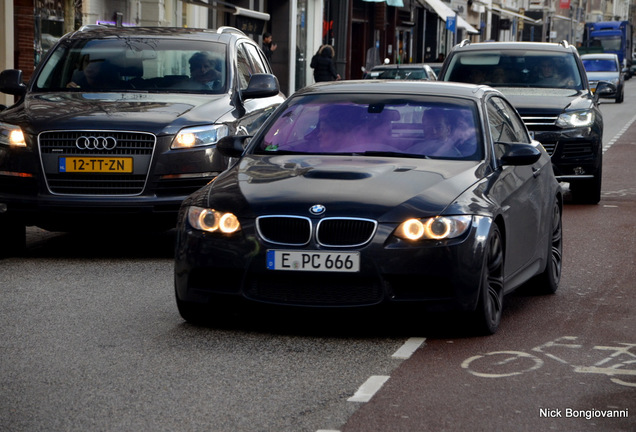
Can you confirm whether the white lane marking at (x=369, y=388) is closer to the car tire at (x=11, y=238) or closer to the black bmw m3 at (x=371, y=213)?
the black bmw m3 at (x=371, y=213)

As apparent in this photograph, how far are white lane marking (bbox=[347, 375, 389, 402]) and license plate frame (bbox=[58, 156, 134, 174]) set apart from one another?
4497 mm

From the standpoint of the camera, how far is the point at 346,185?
24.5ft

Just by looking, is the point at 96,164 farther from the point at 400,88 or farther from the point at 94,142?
the point at 400,88

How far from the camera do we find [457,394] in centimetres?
602

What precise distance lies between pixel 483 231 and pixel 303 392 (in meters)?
1.67

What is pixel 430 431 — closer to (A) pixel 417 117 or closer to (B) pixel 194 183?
(A) pixel 417 117

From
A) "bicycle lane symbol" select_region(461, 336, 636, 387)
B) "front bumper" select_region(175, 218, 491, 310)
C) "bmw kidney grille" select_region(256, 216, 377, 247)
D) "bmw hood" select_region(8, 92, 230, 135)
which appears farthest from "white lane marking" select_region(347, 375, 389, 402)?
"bmw hood" select_region(8, 92, 230, 135)

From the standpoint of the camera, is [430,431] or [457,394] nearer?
[430,431]

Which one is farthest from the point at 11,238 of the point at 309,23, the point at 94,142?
the point at 309,23

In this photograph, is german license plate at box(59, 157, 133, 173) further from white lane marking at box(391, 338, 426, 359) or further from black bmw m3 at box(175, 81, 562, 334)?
white lane marking at box(391, 338, 426, 359)

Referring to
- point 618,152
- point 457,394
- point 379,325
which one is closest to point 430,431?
point 457,394

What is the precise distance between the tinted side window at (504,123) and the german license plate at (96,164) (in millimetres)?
2869

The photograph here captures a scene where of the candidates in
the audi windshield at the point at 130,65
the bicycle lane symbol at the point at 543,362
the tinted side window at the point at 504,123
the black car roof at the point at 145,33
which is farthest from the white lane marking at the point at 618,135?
the bicycle lane symbol at the point at 543,362

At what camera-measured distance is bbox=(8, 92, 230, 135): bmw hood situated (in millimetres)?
10422
